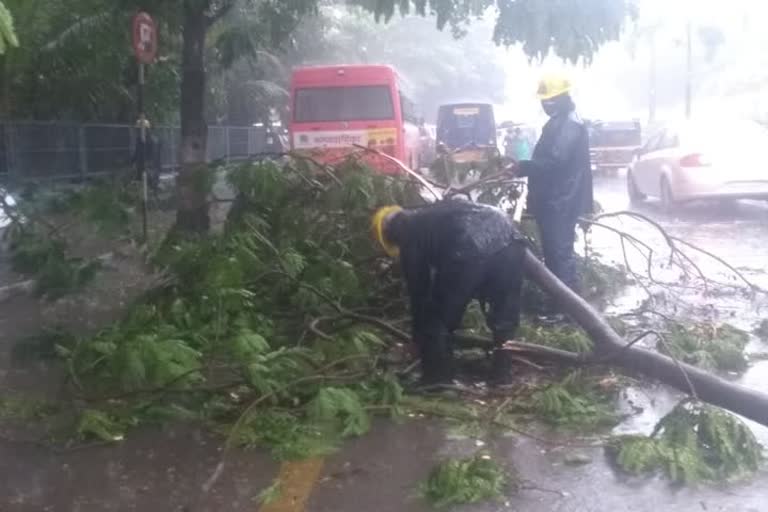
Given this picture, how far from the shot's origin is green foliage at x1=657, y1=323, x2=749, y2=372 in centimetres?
634

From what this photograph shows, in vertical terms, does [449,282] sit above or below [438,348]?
above

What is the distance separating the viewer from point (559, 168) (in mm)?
7852

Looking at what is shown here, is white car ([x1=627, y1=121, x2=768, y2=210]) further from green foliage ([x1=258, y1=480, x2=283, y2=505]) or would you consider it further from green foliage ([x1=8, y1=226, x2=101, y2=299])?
green foliage ([x1=258, y1=480, x2=283, y2=505])

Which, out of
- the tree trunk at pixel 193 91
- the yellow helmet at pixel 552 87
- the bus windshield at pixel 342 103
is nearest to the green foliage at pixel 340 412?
the yellow helmet at pixel 552 87

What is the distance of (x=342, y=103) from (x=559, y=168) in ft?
42.8

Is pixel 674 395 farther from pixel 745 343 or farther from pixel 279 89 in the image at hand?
pixel 279 89

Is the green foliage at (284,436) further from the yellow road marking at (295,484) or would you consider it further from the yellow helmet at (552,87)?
the yellow helmet at (552,87)

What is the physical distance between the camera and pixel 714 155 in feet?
51.4

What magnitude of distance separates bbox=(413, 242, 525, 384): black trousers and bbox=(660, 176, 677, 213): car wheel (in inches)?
438

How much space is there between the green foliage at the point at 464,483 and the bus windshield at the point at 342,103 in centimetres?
1631

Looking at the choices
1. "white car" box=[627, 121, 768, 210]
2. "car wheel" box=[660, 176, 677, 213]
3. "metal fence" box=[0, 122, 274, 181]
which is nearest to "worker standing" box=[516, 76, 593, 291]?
"white car" box=[627, 121, 768, 210]

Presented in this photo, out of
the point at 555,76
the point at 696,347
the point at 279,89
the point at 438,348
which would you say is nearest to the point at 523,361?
the point at 438,348

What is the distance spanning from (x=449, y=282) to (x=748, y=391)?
1.61 meters

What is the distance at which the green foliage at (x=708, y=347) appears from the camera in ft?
20.8
